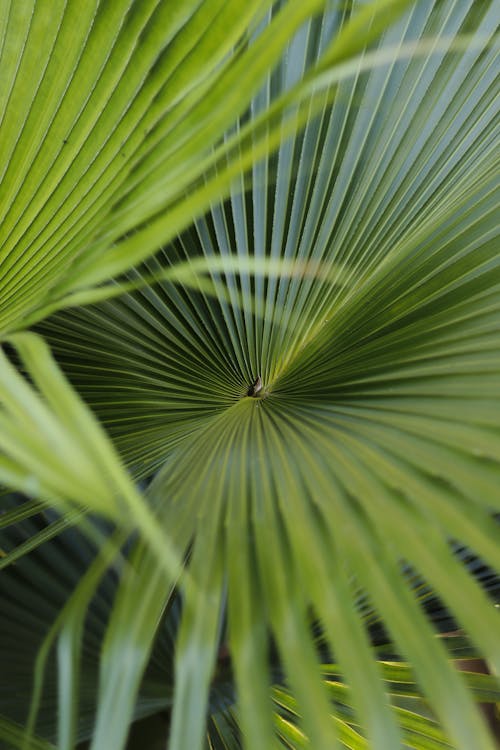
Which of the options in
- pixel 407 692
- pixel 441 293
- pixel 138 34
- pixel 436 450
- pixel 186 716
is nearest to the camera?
pixel 186 716

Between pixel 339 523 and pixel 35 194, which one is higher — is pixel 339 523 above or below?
below

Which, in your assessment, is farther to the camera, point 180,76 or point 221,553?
point 180,76

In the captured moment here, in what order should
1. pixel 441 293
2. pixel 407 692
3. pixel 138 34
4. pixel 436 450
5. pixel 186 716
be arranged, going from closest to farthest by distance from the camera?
pixel 186 716 < pixel 436 450 < pixel 138 34 < pixel 441 293 < pixel 407 692

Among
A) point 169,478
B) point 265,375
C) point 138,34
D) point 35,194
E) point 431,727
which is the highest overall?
point 138,34

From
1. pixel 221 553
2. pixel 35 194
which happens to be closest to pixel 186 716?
pixel 221 553

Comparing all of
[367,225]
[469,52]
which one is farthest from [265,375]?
[469,52]

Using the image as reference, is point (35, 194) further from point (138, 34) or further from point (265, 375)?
point (265, 375)

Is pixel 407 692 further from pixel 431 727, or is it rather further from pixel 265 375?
pixel 265 375
